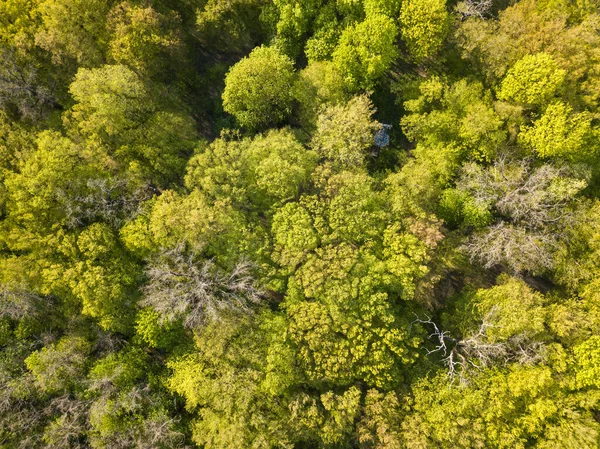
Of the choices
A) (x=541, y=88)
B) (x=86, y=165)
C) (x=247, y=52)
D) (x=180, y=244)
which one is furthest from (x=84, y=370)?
(x=541, y=88)

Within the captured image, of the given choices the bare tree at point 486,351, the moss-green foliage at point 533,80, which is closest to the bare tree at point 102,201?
the bare tree at point 486,351

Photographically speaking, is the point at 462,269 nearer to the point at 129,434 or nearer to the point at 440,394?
the point at 440,394

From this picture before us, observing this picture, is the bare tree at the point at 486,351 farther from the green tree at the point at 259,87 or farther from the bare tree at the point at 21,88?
the bare tree at the point at 21,88

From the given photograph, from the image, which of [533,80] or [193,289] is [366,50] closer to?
[533,80]

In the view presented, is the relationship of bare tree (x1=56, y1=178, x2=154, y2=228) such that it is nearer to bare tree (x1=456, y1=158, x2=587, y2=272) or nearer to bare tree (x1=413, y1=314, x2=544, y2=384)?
bare tree (x1=413, y1=314, x2=544, y2=384)

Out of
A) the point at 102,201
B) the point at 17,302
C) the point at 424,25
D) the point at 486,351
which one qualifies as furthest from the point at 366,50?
the point at 17,302

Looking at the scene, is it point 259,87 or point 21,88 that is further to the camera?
point 259,87
